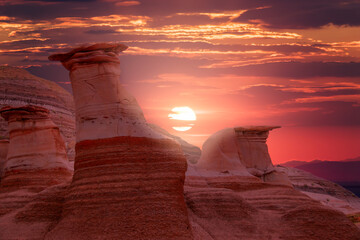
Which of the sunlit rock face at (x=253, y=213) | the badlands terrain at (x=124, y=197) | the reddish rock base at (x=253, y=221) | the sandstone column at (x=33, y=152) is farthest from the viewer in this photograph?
the sandstone column at (x=33, y=152)

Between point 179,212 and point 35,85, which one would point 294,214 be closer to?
point 179,212

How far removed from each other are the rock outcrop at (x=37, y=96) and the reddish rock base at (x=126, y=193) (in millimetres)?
43243

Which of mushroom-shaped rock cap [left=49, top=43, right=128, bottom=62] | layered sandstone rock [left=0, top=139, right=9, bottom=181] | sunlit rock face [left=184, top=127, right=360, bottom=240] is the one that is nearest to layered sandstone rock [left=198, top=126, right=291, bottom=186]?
sunlit rock face [left=184, top=127, right=360, bottom=240]

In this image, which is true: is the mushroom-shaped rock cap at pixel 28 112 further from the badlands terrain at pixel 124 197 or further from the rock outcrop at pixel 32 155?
the badlands terrain at pixel 124 197

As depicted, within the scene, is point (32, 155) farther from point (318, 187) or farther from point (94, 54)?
point (318, 187)

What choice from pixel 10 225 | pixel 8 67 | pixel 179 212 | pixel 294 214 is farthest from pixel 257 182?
pixel 8 67

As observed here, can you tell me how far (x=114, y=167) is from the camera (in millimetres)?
18031

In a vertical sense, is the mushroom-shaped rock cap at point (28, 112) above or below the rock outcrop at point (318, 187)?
above

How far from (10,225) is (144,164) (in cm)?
593

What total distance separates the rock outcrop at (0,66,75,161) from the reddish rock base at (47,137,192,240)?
43.2 metres

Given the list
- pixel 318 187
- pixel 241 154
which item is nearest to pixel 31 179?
pixel 241 154

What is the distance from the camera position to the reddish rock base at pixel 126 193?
1672 centimetres

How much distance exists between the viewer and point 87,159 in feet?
61.1

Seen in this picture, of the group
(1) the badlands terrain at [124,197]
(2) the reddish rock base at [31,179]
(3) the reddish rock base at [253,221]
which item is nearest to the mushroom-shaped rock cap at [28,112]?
(2) the reddish rock base at [31,179]
